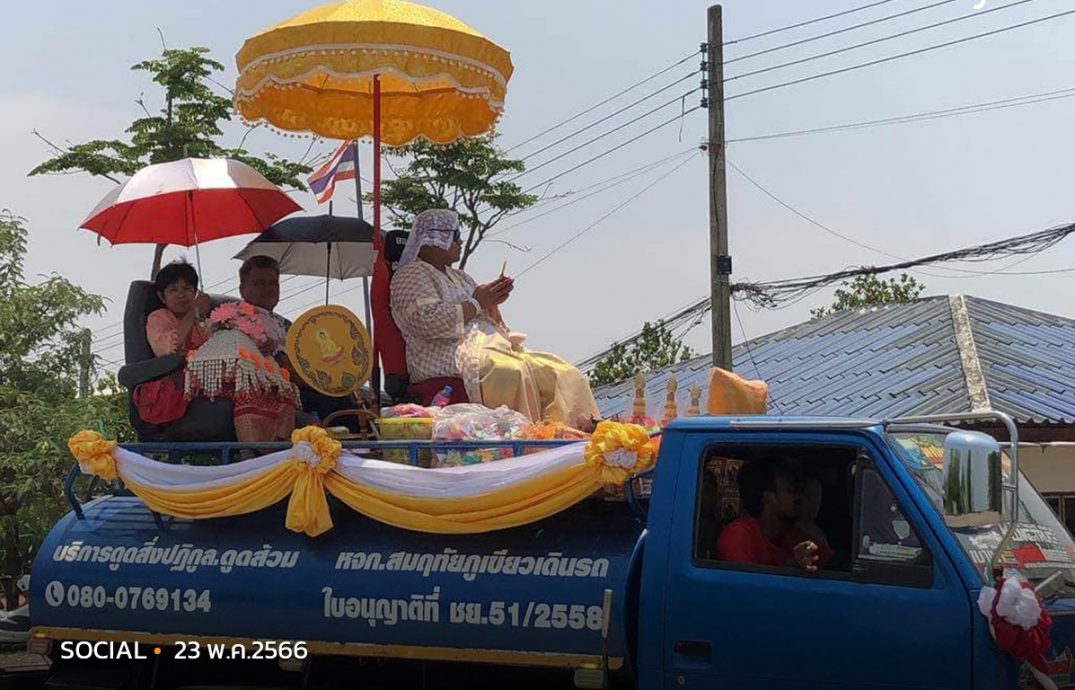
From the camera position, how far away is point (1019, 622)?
4.02 metres

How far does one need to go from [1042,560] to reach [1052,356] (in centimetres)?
1189

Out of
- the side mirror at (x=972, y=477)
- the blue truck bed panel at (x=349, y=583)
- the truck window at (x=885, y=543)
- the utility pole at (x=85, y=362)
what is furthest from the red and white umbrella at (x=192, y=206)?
the utility pole at (x=85, y=362)

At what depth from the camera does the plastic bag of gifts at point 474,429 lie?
5.43 m

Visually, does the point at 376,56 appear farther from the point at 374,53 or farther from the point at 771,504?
the point at 771,504

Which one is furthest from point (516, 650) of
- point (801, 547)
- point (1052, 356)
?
point (1052, 356)

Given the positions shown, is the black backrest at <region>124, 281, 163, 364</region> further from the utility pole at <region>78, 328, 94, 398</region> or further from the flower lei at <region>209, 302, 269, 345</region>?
the utility pole at <region>78, 328, 94, 398</region>

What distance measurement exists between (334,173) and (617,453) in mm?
6222

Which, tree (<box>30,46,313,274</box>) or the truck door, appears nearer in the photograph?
the truck door

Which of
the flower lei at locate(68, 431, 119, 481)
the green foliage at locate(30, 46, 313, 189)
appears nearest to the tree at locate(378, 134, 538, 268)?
the green foliage at locate(30, 46, 313, 189)

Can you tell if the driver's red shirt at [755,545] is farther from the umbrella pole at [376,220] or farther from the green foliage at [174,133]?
the green foliage at [174,133]

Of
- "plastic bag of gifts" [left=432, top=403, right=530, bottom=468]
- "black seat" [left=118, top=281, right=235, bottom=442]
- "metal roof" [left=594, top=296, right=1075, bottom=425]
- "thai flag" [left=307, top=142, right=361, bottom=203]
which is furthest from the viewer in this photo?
"metal roof" [left=594, top=296, right=1075, bottom=425]

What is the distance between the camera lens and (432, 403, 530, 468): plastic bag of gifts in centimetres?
543

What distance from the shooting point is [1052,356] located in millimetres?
15578

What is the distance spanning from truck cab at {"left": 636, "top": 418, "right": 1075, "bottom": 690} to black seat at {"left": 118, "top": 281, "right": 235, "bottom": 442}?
2.45 metres
